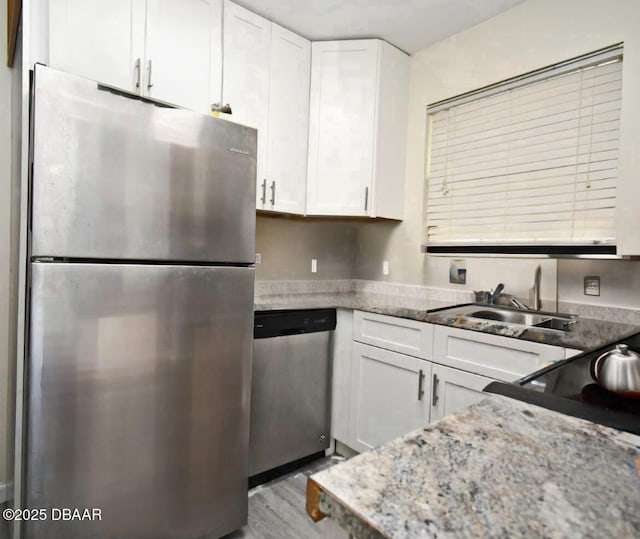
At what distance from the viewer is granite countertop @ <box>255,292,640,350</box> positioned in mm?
1396

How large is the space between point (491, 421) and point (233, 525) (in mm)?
1384

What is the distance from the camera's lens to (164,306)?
4.38 feet

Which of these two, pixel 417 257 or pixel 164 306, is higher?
pixel 417 257

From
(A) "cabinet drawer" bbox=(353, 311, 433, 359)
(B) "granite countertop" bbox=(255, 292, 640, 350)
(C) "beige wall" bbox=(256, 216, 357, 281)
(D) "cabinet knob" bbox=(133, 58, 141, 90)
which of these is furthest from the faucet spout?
(D) "cabinet knob" bbox=(133, 58, 141, 90)

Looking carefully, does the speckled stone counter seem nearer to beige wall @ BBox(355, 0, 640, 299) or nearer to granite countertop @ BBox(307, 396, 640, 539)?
beige wall @ BBox(355, 0, 640, 299)

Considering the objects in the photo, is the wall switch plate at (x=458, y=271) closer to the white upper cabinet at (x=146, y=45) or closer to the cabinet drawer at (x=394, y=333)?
the cabinet drawer at (x=394, y=333)

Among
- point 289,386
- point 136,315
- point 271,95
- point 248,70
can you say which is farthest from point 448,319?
point 248,70

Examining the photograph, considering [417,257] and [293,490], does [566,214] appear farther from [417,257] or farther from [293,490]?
[293,490]

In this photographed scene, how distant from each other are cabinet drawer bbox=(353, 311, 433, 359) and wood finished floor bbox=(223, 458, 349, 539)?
82 cm

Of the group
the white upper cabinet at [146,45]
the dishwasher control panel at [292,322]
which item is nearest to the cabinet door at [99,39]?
the white upper cabinet at [146,45]

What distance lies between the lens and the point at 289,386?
201 cm

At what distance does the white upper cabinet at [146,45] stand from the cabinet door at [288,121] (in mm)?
365

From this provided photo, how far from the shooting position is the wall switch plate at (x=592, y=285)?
5.95 feet

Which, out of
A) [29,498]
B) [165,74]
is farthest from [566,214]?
[29,498]
